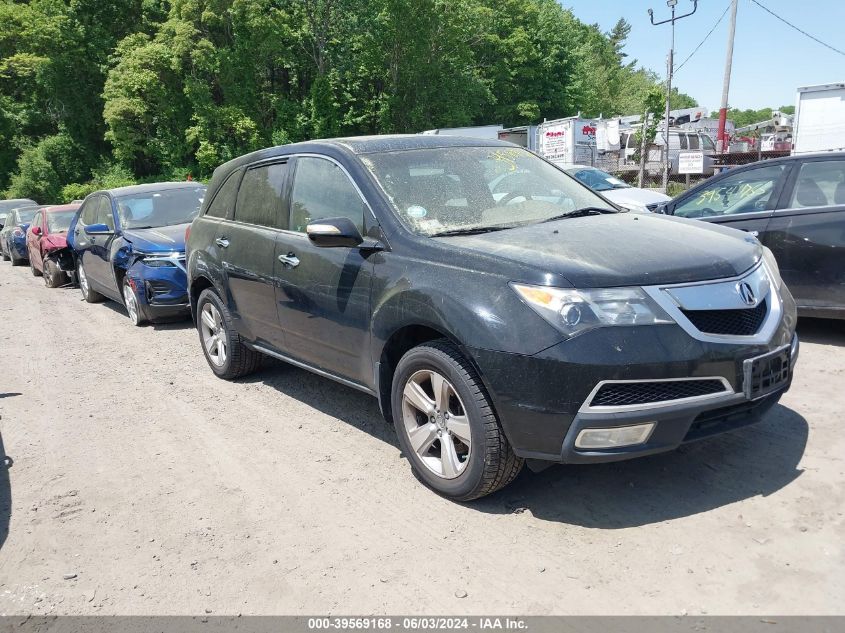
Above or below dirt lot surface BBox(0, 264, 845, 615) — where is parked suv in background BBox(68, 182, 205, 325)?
above

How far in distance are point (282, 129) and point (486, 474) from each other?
3414cm

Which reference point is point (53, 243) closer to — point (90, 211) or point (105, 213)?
point (90, 211)

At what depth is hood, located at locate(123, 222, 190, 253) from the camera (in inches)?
331

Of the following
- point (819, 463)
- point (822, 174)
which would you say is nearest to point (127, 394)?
point (819, 463)

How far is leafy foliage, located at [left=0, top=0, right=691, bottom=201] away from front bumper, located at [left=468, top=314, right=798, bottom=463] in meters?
33.1

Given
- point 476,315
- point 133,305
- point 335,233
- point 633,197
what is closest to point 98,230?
point 133,305

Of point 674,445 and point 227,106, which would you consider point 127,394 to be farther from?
point 227,106

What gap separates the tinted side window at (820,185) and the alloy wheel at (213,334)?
507 centimetres

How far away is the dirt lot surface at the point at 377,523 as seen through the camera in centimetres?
285

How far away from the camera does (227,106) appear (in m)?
34.6

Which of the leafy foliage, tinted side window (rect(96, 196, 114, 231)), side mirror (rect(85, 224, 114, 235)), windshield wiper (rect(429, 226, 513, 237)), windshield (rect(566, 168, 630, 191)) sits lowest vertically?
windshield (rect(566, 168, 630, 191))

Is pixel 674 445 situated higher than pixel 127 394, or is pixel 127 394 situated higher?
pixel 674 445

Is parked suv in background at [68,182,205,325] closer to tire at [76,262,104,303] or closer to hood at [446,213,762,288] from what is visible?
tire at [76,262,104,303]

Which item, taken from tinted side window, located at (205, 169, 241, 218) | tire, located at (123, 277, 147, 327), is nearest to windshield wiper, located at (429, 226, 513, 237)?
tinted side window, located at (205, 169, 241, 218)
